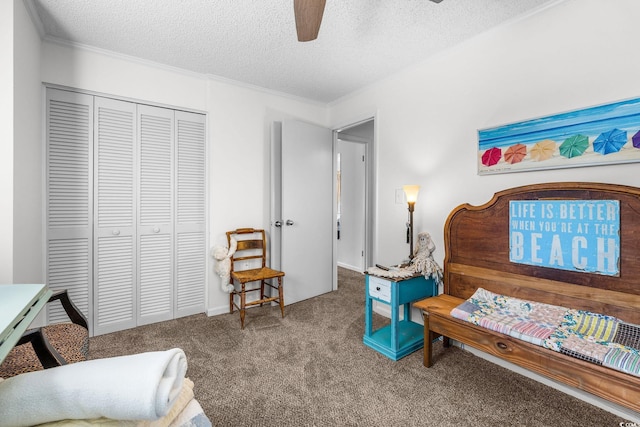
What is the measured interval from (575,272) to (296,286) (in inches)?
99.7

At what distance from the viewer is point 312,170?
359 cm

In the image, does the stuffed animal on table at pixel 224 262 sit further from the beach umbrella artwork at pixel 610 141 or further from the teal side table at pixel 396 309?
the beach umbrella artwork at pixel 610 141

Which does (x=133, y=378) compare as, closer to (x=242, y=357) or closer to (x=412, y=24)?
(x=242, y=357)

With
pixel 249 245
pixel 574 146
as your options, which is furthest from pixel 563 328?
pixel 249 245

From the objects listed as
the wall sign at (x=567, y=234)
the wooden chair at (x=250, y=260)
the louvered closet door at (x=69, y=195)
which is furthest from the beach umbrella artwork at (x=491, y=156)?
the louvered closet door at (x=69, y=195)

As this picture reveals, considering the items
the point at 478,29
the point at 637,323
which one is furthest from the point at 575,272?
the point at 478,29

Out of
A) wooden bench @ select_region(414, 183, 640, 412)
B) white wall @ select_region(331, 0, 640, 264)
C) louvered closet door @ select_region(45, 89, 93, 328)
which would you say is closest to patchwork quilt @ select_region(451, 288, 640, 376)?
wooden bench @ select_region(414, 183, 640, 412)

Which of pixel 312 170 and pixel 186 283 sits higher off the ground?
pixel 312 170

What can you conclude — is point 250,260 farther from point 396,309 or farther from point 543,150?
point 543,150

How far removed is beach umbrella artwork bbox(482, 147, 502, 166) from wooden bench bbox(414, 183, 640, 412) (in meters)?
0.26

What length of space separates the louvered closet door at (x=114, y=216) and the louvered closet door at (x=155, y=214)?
0.07 m

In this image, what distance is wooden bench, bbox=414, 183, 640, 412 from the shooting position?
55.4 inches

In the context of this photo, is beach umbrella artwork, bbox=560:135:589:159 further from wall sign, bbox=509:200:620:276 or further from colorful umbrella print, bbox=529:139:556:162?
wall sign, bbox=509:200:620:276

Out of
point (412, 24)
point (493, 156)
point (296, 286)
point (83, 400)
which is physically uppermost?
point (412, 24)
